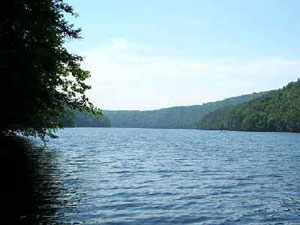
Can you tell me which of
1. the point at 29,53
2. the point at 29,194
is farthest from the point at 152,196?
the point at 29,53

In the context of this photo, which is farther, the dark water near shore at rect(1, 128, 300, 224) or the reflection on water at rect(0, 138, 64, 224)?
the dark water near shore at rect(1, 128, 300, 224)

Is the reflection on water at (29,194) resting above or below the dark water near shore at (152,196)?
above

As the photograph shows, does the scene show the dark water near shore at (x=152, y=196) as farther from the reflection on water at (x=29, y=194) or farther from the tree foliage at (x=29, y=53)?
the tree foliage at (x=29, y=53)

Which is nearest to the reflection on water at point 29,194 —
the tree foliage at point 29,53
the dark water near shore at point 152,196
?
the dark water near shore at point 152,196

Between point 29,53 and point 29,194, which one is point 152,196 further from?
point 29,53

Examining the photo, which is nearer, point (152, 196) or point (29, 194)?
point (29, 194)

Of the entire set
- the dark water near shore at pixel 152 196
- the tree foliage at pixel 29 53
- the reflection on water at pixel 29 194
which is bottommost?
the dark water near shore at pixel 152 196

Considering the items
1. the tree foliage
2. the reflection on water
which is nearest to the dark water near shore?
the reflection on water

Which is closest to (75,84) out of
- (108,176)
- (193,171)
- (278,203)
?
(108,176)

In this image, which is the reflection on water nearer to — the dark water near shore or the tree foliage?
the dark water near shore

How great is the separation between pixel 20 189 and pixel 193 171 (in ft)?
61.7

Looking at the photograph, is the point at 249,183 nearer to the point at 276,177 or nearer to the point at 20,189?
the point at 276,177

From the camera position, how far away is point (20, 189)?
23875mm

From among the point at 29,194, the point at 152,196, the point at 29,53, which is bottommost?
the point at 152,196
